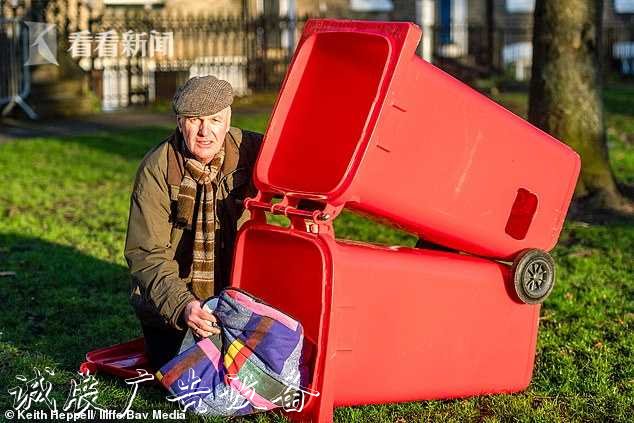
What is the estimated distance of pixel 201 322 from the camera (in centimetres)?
426

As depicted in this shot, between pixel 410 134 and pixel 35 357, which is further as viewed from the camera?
pixel 35 357

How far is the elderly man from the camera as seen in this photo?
4418mm

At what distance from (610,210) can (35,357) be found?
502 centimetres

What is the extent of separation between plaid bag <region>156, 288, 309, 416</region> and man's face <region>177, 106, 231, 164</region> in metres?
0.61

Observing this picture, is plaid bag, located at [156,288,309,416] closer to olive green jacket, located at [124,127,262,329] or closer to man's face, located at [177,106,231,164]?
olive green jacket, located at [124,127,262,329]

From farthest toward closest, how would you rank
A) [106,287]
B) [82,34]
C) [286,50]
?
[286,50] < [82,34] < [106,287]

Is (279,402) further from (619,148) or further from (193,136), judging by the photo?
(619,148)

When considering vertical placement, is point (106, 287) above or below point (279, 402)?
below

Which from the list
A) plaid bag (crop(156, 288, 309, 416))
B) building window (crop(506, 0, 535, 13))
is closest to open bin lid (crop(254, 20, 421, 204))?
plaid bag (crop(156, 288, 309, 416))

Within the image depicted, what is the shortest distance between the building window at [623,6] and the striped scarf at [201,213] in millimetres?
24617

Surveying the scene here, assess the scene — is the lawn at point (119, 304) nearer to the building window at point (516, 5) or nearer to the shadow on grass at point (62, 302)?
the shadow on grass at point (62, 302)

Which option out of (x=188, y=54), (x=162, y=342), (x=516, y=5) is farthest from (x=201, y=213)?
(x=516, y=5)

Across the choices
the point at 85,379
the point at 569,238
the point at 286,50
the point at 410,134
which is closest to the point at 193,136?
the point at 410,134

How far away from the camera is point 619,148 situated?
1240cm
